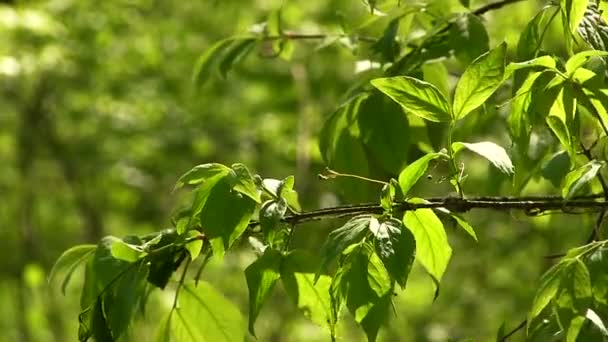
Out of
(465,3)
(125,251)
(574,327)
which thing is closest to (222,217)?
(125,251)

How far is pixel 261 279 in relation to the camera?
3.84ft

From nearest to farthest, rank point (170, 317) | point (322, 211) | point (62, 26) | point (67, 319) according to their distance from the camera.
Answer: point (322, 211)
point (170, 317)
point (62, 26)
point (67, 319)

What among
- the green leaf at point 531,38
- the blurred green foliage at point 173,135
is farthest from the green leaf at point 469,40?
the blurred green foliage at point 173,135

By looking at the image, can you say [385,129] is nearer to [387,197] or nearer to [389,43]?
[389,43]

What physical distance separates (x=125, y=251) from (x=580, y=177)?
0.51 metres

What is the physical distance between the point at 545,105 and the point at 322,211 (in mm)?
270

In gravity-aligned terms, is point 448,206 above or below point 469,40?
below

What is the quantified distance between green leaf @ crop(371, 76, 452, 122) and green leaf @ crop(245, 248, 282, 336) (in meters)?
0.24

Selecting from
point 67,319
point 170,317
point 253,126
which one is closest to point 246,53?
point 170,317

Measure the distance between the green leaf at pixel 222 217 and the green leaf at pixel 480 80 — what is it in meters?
0.25

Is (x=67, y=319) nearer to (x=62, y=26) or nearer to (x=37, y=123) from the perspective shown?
(x=37, y=123)

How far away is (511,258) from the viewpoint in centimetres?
525

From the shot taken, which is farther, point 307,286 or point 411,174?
point 307,286

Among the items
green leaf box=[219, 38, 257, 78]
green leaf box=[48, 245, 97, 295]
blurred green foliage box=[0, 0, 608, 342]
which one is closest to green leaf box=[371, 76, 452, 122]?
green leaf box=[48, 245, 97, 295]
